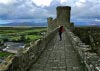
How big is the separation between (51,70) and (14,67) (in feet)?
8.98

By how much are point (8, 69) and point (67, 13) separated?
41.6 metres

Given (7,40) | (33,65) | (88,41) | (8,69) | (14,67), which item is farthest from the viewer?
(7,40)

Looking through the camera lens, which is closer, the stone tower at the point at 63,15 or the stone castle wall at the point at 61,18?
the stone castle wall at the point at 61,18

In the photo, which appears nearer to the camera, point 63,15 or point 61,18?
point 61,18

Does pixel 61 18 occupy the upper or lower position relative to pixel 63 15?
lower

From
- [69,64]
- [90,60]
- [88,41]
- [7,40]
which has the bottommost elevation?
[7,40]

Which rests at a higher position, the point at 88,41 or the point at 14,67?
the point at 14,67

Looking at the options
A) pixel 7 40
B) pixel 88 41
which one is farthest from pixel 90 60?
pixel 7 40

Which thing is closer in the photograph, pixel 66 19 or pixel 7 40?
pixel 66 19

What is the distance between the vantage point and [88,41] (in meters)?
44.9

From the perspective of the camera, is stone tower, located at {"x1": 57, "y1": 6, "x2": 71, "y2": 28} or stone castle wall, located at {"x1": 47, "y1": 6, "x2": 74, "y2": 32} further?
stone tower, located at {"x1": 57, "y1": 6, "x2": 71, "y2": 28}

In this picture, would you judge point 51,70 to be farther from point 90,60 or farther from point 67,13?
point 67,13

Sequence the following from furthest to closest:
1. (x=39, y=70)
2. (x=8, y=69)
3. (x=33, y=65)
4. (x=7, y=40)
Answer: (x=7, y=40) < (x=33, y=65) < (x=39, y=70) < (x=8, y=69)

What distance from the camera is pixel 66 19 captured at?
4600 cm
